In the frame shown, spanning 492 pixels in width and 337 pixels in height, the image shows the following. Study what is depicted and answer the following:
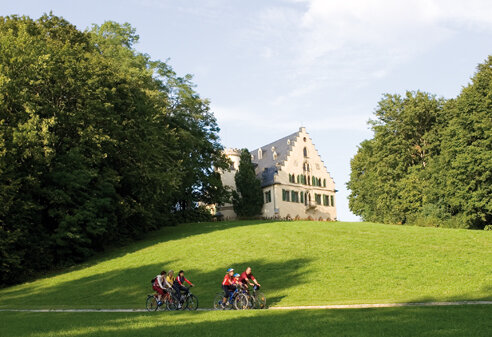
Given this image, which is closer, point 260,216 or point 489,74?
point 489,74

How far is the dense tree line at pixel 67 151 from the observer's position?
118ft

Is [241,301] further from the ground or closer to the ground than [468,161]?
closer to the ground

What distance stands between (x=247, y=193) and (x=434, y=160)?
28.5 m

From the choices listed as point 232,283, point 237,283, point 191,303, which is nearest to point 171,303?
point 191,303

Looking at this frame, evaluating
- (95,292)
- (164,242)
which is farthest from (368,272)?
(164,242)

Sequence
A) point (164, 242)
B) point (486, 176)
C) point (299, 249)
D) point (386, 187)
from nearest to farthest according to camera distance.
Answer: point (299, 249) < point (164, 242) < point (486, 176) < point (386, 187)

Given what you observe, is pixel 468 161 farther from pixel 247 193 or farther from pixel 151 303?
pixel 151 303

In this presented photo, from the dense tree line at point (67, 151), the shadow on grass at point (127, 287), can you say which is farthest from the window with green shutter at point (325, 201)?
the shadow on grass at point (127, 287)

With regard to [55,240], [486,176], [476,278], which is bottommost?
[476,278]

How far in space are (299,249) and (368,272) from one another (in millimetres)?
7381

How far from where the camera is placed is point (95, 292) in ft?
98.1

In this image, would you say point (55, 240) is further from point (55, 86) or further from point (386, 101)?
point (386, 101)

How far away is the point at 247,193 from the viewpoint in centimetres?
7950

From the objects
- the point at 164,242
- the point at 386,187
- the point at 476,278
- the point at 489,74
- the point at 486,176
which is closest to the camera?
the point at 476,278
